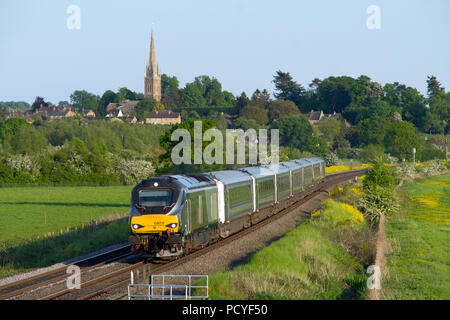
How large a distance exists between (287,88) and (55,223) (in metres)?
160

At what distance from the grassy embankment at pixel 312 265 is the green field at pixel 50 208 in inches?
621

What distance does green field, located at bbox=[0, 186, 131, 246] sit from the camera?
4088 cm

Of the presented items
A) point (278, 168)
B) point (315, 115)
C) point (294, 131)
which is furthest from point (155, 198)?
point (315, 115)

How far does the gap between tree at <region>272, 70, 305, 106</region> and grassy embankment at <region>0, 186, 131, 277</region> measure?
122 meters

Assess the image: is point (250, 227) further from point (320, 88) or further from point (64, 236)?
point (320, 88)

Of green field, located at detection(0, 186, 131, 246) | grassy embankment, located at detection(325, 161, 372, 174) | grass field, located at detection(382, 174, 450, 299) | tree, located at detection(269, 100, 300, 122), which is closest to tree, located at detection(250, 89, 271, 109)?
tree, located at detection(269, 100, 300, 122)

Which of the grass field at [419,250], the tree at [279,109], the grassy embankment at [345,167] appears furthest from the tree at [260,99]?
the grass field at [419,250]

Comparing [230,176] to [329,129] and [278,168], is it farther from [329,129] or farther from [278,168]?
[329,129]

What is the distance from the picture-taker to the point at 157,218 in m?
20.4

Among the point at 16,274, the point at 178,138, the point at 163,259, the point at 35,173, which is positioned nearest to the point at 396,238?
the point at 163,259

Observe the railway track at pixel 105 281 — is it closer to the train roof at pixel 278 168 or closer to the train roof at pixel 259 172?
the train roof at pixel 259 172

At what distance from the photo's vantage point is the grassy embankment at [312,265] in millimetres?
16359

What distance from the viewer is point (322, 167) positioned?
57.6 meters

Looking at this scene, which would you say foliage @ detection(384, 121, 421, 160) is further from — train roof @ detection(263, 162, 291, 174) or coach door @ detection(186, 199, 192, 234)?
coach door @ detection(186, 199, 192, 234)
